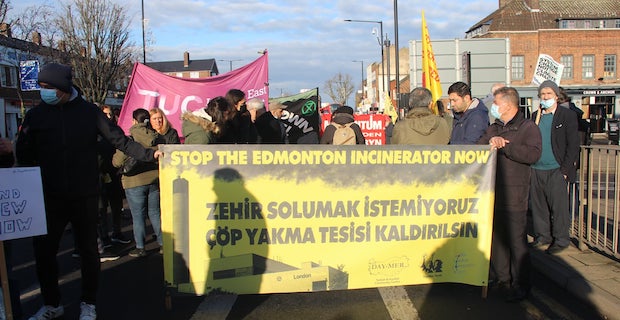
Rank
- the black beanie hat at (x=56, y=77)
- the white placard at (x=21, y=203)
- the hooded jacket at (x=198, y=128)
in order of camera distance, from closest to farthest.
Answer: the white placard at (x=21, y=203) < the black beanie hat at (x=56, y=77) < the hooded jacket at (x=198, y=128)

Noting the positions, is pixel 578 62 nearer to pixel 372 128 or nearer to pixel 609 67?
pixel 609 67

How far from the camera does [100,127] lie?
4.03 metres

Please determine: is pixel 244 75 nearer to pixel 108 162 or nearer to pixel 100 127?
pixel 108 162

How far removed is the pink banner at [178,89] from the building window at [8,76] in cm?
3720

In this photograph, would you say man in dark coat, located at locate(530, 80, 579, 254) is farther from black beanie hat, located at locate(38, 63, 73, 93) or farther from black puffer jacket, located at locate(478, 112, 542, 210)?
black beanie hat, located at locate(38, 63, 73, 93)

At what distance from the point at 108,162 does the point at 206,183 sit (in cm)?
316

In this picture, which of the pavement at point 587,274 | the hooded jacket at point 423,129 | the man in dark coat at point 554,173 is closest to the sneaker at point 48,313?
the hooded jacket at point 423,129

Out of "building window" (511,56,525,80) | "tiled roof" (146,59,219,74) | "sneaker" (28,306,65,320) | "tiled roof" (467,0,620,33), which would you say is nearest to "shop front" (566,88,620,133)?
"building window" (511,56,525,80)

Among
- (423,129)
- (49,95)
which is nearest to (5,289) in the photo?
(49,95)

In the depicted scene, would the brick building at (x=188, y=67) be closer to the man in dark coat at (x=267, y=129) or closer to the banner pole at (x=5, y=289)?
the man in dark coat at (x=267, y=129)

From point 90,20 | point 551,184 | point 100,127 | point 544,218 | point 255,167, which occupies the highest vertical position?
point 90,20

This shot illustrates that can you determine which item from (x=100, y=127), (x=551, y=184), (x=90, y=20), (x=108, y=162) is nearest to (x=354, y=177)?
(x=100, y=127)

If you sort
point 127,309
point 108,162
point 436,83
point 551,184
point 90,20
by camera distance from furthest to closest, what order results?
1. point 90,20
2. point 436,83
3. point 108,162
4. point 551,184
5. point 127,309

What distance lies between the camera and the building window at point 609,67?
41688 mm
